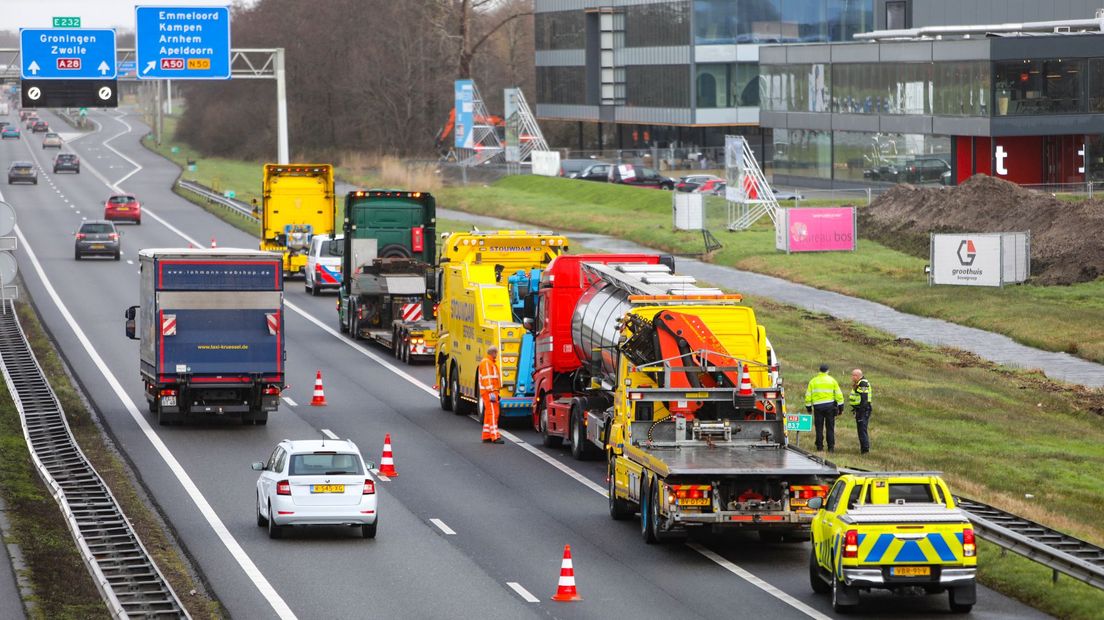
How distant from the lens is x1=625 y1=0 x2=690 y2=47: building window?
109 metres

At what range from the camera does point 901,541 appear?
719 inches

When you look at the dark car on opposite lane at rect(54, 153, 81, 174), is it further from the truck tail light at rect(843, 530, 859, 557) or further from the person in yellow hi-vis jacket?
the truck tail light at rect(843, 530, 859, 557)

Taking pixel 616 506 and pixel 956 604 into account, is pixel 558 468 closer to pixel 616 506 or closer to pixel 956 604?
pixel 616 506

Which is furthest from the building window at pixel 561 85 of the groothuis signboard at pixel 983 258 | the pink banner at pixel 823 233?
the groothuis signboard at pixel 983 258

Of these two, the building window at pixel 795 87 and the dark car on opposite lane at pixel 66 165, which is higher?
the building window at pixel 795 87

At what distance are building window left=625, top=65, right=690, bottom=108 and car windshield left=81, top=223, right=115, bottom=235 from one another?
51983mm

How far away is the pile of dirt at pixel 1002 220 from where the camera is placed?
54531mm

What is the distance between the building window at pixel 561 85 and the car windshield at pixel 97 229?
6282 cm

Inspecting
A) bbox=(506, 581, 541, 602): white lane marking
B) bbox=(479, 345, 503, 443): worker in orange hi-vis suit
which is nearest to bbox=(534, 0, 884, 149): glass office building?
bbox=(479, 345, 503, 443): worker in orange hi-vis suit

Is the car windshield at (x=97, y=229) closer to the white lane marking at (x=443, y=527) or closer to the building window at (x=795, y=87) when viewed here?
the building window at (x=795, y=87)

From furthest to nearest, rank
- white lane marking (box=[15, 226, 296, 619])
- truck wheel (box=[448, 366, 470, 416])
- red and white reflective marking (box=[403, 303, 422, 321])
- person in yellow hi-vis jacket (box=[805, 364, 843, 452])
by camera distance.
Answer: red and white reflective marking (box=[403, 303, 422, 321]) < truck wheel (box=[448, 366, 470, 416]) < person in yellow hi-vis jacket (box=[805, 364, 843, 452]) < white lane marking (box=[15, 226, 296, 619])

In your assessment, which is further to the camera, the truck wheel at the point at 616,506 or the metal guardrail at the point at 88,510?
the truck wheel at the point at 616,506

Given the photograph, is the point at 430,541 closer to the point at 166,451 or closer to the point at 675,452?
the point at 675,452

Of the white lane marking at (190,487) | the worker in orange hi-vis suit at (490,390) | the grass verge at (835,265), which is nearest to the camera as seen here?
the white lane marking at (190,487)
